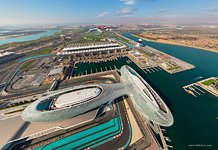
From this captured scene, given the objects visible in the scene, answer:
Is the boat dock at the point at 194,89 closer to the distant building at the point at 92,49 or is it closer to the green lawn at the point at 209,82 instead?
the green lawn at the point at 209,82

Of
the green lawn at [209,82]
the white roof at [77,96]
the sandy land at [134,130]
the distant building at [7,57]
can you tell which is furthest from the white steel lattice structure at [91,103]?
the distant building at [7,57]

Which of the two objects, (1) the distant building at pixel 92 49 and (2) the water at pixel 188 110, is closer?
(2) the water at pixel 188 110

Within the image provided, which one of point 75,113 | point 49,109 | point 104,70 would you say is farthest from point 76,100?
point 104,70

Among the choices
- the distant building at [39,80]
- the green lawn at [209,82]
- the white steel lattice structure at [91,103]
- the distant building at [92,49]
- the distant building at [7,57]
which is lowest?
the green lawn at [209,82]

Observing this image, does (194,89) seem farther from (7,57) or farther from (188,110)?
(7,57)

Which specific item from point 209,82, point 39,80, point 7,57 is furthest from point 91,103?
point 7,57

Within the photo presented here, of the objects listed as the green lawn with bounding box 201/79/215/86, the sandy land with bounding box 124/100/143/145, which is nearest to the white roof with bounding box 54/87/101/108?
the sandy land with bounding box 124/100/143/145

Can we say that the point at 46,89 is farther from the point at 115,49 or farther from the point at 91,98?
the point at 115,49

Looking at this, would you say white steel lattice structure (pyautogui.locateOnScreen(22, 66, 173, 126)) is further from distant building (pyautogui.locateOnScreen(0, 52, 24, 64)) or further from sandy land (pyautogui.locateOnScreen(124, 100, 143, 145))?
distant building (pyautogui.locateOnScreen(0, 52, 24, 64))
